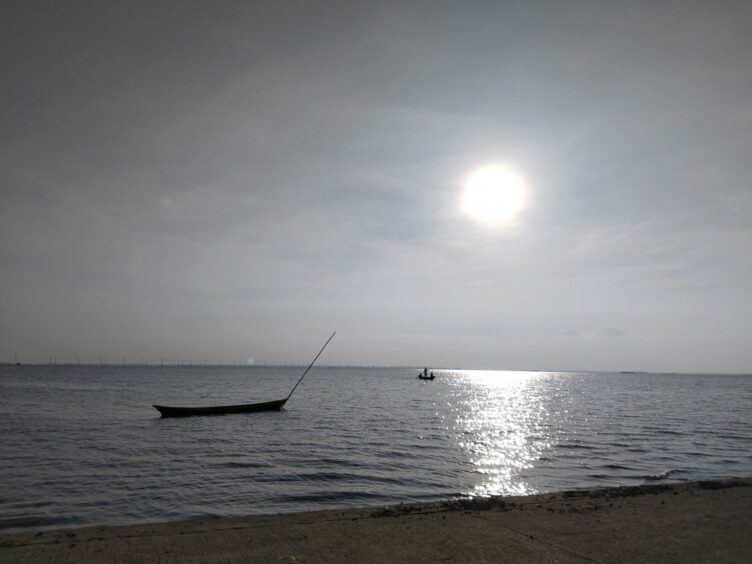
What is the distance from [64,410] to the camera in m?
45.3

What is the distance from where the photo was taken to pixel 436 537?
877 centimetres

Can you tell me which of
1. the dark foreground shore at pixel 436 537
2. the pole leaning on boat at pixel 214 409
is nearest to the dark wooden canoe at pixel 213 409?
the pole leaning on boat at pixel 214 409

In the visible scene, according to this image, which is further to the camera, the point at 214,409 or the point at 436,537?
the point at 214,409

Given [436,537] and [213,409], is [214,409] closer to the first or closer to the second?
[213,409]

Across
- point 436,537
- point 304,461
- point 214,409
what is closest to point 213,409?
point 214,409

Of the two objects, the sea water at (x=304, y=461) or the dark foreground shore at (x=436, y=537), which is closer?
the dark foreground shore at (x=436, y=537)

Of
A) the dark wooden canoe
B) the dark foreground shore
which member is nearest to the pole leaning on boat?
the dark wooden canoe

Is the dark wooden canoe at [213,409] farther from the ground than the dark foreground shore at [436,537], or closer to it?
closer to it

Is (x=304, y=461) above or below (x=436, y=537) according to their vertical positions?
below

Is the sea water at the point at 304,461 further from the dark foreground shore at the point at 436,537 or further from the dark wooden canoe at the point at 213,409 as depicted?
the dark foreground shore at the point at 436,537

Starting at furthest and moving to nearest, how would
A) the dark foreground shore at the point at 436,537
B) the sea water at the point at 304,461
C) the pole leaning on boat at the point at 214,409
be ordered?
the pole leaning on boat at the point at 214,409, the sea water at the point at 304,461, the dark foreground shore at the point at 436,537

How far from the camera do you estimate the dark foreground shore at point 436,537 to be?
306 inches

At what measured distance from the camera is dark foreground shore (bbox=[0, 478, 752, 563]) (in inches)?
306

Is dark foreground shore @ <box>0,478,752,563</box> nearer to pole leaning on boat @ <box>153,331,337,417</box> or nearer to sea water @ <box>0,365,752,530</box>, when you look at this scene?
sea water @ <box>0,365,752,530</box>
